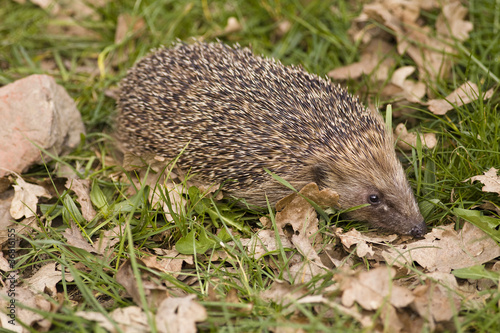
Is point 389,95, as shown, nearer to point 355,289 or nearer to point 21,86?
point 355,289

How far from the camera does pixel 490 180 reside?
516cm

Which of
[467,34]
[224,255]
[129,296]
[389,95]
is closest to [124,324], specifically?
[129,296]

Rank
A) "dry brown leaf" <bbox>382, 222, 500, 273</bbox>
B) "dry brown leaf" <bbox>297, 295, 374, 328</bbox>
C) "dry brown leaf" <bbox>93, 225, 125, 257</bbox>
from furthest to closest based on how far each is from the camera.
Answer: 1. "dry brown leaf" <bbox>93, 225, 125, 257</bbox>
2. "dry brown leaf" <bbox>382, 222, 500, 273</bbox>
3. "dry brown leaf" <bbox>297, 295, 374, 328</bbox>

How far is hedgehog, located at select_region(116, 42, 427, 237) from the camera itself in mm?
5418

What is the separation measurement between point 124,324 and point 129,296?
1.60 feet

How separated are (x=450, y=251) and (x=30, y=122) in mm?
5114

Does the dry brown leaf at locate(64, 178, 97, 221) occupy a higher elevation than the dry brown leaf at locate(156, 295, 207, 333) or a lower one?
lower

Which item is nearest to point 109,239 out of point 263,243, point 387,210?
point 263,243

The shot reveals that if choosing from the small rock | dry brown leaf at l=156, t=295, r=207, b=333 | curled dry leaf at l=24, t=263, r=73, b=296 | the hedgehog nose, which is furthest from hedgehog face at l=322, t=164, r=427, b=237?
the small rock

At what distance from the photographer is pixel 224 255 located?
204 inches

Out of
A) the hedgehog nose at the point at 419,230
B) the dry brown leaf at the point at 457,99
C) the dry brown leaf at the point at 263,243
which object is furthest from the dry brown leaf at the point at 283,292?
the dry brown leaf at the point at 457,99

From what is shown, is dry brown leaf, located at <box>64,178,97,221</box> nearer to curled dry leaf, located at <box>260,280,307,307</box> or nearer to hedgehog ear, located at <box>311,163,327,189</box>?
curled dry leaf, located at <box>260,280,307,307</box>

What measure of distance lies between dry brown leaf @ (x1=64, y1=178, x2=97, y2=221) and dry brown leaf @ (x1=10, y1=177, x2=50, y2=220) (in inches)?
12.7

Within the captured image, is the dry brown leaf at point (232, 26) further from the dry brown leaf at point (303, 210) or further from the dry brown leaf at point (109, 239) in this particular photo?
the dry brown leaf at point (109, 239)
